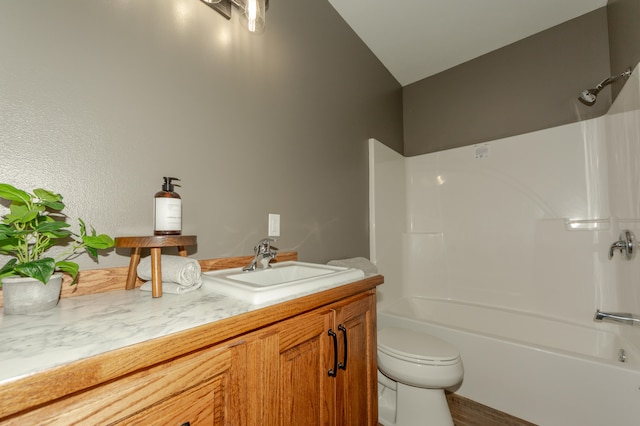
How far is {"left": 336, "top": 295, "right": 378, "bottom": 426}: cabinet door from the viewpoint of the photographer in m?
0.86

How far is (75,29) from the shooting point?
74cm

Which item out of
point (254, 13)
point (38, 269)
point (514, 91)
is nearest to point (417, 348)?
point (38, 269)

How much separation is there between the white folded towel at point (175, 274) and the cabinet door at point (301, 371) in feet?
0.93

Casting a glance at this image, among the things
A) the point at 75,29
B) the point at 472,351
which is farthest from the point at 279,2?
the point at 472,351

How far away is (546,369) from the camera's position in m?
1.37

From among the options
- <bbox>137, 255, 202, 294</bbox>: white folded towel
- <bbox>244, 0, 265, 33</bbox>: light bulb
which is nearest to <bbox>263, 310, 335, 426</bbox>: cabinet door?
<bbox>137, 255, 202, 294</bbox>: white folded towel

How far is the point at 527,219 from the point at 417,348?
144cm

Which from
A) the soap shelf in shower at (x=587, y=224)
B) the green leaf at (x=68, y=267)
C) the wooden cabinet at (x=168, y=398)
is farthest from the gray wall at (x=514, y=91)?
the green leaf at (x=68, y=267)

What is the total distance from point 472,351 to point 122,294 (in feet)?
6.00

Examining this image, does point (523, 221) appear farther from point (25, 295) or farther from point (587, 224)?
point (25, 295)

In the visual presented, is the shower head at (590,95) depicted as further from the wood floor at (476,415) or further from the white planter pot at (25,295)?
the white planter pot at (25,295)

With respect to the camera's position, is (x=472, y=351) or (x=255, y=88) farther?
(x=472, y=351)

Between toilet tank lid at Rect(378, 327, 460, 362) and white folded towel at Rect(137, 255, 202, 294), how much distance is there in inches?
44.1

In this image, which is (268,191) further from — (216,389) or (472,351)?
(472,351)
